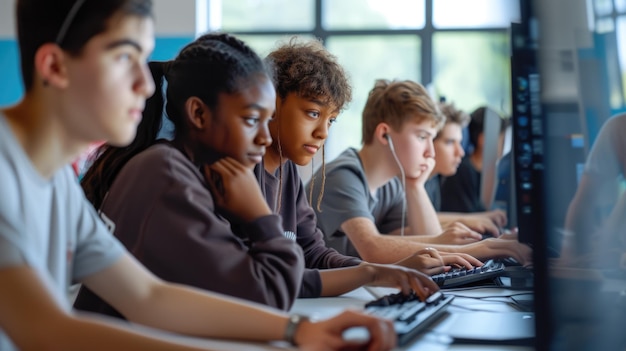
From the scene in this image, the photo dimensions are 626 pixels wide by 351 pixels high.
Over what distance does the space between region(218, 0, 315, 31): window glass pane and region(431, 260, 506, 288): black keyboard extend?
16.9ft

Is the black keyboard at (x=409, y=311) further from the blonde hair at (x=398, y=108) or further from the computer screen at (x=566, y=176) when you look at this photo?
the blonde hair at (x=398, y=108)

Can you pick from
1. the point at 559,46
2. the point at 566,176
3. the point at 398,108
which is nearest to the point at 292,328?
the point at 566,176

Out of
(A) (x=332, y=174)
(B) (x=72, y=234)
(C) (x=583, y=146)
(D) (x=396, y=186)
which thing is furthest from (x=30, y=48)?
(D) (x=396, y=186)

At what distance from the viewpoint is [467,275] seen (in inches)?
71.4

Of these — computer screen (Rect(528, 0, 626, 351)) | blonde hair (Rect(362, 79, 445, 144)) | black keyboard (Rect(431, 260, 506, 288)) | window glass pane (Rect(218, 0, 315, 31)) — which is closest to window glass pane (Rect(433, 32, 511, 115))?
window glass pane (Rect(218, 0, 315, 31))

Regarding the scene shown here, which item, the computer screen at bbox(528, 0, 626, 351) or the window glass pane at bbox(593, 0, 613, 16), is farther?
the window glass pane at bbox(593, 0, 613, 16)

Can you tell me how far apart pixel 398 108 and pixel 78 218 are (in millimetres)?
1837

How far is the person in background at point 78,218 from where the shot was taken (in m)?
0.82

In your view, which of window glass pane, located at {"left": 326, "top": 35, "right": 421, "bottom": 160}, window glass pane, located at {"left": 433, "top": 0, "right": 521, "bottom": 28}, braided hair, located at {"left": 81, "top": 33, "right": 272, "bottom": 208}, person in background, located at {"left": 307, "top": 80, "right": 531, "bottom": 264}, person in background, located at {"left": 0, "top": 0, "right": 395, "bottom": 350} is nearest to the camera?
person in background, located at {"left": 0, "top": 0, "right": 395, "bottom": 350}

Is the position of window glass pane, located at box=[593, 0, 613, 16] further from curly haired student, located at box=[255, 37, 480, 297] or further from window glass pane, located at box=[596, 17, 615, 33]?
curly haired student, located at box=[255, 37, 480, 297]

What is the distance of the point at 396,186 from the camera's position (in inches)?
120

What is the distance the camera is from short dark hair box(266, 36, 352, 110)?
6.06ft

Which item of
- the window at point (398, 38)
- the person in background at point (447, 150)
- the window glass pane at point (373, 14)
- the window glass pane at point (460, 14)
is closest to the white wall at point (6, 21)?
the window at point (398, 38)

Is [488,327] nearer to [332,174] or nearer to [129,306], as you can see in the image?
[129,306]
